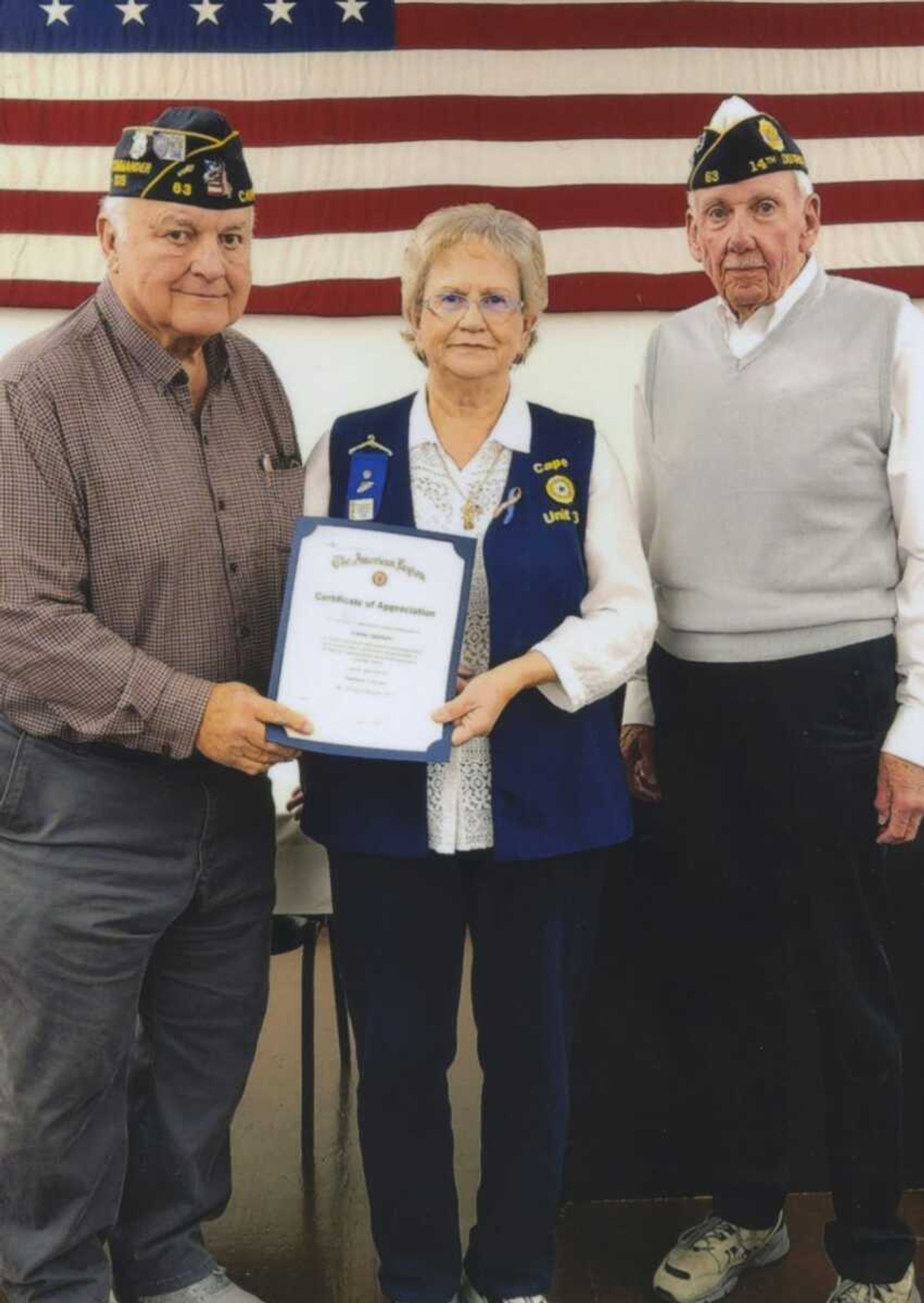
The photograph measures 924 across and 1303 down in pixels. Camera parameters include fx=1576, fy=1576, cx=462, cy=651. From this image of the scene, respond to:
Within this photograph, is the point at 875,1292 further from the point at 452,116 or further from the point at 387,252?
the point at 452,116

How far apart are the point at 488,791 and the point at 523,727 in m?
0.10

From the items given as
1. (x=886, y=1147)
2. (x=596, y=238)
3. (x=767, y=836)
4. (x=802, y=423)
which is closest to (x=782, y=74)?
(x=596, y=238)

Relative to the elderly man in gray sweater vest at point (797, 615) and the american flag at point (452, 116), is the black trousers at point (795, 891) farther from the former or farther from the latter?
the american flag at point (452, 116)

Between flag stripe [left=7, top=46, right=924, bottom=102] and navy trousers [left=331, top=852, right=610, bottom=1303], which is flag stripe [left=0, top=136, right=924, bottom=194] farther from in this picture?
navy trousers [left=331, top=852, right=610, bottom=1303]

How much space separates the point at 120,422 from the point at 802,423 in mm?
972

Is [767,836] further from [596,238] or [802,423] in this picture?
[596,238]

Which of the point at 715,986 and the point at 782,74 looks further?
the point at 782,74

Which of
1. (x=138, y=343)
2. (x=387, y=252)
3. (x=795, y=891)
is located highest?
(x=387, y=252)

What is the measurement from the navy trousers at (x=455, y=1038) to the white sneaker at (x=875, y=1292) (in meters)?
0.47

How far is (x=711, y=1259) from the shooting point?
257 centimetres

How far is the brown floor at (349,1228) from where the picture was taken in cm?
262

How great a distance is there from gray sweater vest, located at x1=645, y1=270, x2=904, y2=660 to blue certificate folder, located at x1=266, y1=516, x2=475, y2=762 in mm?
476

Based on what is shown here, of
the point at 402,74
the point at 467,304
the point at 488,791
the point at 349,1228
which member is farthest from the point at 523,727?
the point at 402,74

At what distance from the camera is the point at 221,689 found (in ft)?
6.73
